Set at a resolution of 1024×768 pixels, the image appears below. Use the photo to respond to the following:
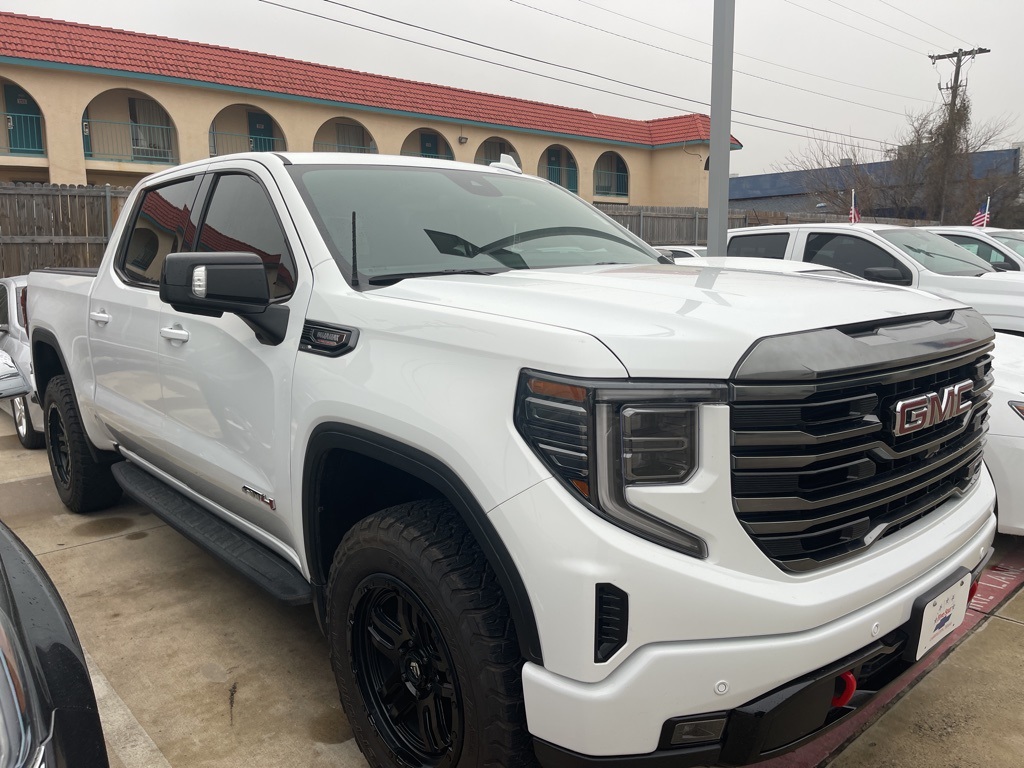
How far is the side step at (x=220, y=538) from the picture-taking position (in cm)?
277

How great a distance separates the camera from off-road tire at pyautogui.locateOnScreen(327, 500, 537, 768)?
1.91 metres

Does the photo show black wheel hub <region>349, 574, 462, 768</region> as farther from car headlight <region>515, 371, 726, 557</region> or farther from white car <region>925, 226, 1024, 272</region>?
white car <region>925, 226, 1024, 272</region>

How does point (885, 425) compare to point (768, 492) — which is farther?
point (885, 425)

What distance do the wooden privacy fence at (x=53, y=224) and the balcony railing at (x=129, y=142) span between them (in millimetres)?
14760

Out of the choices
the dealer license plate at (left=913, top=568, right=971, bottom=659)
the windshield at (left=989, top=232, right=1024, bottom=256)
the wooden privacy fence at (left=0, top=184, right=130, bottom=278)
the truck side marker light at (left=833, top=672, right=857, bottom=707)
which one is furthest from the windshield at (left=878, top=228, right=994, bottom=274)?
the wooden privacy fence at (left=0, top=184, right=130, bottom=278)

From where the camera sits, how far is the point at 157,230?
3879mm

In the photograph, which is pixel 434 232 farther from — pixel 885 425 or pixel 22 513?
pixel 22 513

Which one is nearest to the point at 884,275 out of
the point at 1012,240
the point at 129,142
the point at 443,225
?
the point at 443,225

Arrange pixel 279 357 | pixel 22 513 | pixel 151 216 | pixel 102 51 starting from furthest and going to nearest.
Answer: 1. pixel 102 51
2. pixel 22 513
3. pixel 151 216
4. pixel 279 357

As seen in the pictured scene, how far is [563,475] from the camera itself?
1782 mm

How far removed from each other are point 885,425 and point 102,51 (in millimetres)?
27220

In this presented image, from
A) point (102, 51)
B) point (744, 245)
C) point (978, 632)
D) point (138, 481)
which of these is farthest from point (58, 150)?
point (978, 632)

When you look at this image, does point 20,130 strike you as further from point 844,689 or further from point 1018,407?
point 844,689

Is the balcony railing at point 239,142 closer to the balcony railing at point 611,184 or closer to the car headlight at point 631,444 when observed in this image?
the balcony railing at point 611,184
